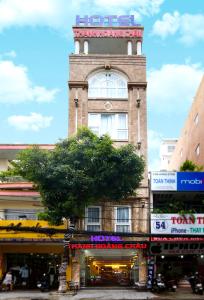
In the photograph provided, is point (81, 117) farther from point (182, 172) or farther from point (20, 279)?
point (20, 279)

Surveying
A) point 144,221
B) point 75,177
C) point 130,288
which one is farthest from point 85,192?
point 130,288

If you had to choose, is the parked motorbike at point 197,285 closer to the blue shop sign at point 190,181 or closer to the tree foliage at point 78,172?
the blue shop sign at point 190,181

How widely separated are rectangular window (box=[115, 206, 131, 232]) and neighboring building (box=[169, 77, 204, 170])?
941cm

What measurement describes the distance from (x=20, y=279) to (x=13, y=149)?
30.2 feet

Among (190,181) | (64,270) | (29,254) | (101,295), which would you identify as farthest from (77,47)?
(101,295)

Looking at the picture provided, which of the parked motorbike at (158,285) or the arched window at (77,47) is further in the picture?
the arched window at (77,47)

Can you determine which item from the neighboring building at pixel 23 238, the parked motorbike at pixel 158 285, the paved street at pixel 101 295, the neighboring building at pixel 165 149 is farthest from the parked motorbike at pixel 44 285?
the neighboring building at pixel 165 149

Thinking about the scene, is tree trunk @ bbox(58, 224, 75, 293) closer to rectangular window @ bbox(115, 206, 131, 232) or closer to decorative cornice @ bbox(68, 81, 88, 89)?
rectangular window @ bbox(115, 206, 131, 232)

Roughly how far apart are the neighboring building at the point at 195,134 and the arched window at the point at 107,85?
8002mm

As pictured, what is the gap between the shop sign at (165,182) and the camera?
31.9 meters

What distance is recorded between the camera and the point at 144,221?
105 ft

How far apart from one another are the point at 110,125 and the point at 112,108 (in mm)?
1259

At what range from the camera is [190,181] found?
31859 mm

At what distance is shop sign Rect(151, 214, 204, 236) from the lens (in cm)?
3100
